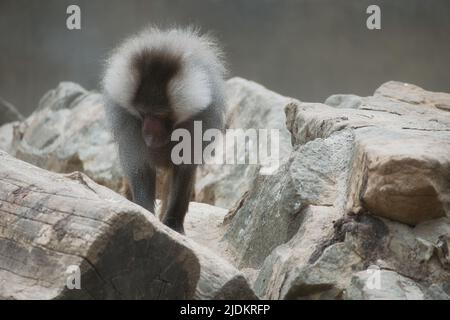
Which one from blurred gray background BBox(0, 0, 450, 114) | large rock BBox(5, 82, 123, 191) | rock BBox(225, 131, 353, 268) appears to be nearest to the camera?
rock BBox(225, 131, 353, 268)

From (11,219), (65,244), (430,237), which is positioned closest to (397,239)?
(430,237)

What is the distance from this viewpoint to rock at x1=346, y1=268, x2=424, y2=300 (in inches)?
97.7

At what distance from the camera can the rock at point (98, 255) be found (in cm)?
238

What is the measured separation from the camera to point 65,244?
2.46 metres

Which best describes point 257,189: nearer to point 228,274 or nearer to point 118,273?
point 228,274

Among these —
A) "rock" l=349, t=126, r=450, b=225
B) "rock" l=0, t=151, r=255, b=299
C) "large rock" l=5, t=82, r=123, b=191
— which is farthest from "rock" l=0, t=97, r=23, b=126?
"rock" l=349, t=126, r=450, b=225

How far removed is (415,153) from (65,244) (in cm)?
144

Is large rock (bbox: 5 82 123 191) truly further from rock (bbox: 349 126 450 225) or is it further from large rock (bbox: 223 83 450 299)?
rock (bbox: 349 126 450 225)

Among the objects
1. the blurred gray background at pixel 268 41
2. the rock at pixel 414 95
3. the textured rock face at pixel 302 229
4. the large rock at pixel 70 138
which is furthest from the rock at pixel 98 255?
the blurred gray background at pixel 268 41

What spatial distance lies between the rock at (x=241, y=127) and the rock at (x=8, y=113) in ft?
11.1

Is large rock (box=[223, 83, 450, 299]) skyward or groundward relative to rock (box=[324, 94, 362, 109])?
groundward

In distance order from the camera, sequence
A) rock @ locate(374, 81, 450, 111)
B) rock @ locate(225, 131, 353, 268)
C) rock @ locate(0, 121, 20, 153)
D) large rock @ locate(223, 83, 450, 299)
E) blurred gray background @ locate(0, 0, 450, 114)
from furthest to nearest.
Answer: rock @ locate(0, 121, 20, 153), blurred gray background @ locate(0, 0, 450, 114), rock @ locate(374, 81, 450, 111), rock @ locate(225, 131, 353, 268), large rock @ locate(223, 83, 450, 299)

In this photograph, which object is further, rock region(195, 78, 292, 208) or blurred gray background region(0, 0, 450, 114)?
blurred gray background region(0, 0, 450, 114)

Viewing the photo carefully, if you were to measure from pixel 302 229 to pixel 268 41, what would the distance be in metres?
5.71
